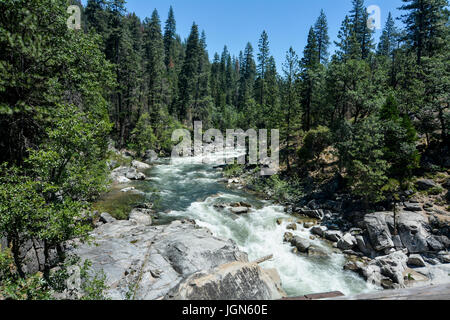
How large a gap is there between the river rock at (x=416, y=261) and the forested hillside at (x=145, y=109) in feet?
15.0

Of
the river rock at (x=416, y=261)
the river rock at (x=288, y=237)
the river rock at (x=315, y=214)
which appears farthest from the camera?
the river rock at (x=315, y=214)

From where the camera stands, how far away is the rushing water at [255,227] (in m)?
11.5

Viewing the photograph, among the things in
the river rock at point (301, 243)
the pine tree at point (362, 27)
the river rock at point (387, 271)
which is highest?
the pine tree at point (362, 27)

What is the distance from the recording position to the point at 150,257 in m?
9.98

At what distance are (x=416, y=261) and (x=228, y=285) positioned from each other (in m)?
11.9

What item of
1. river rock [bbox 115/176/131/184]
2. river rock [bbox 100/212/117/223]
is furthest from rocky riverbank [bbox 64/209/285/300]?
river rock [bbox 115/176/131/184]

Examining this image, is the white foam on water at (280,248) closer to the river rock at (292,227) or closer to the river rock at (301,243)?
the river rock at (292,227)

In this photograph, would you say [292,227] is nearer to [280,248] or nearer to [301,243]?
[301,243]

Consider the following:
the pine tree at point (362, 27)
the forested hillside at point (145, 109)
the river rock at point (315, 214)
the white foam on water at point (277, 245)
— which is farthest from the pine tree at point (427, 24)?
the white foam on water at point (277, 245)

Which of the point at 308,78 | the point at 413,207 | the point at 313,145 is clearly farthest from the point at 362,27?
the point at 413,207
